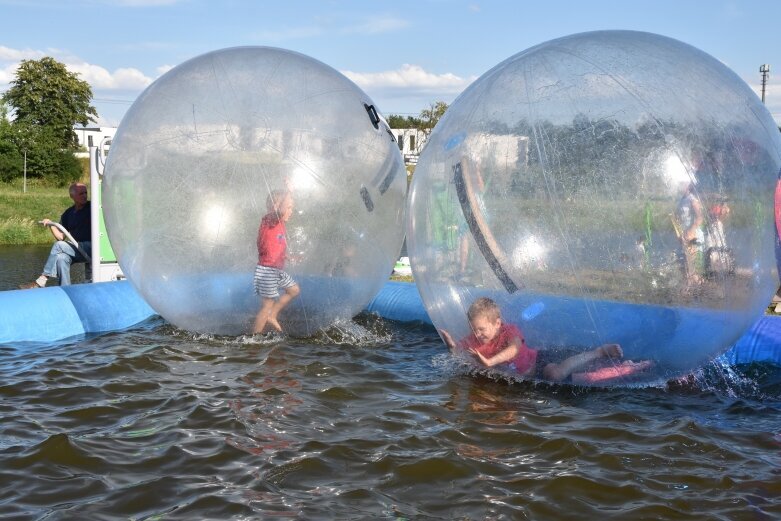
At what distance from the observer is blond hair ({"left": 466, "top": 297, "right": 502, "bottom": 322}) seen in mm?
4887

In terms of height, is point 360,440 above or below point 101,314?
below

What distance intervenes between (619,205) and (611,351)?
0.85 metres

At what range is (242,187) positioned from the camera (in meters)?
5.78

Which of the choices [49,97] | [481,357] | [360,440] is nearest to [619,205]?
[481,357]

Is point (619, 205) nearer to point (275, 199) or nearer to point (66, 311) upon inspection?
point (275, 199)

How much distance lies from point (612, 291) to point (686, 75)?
1374 mm

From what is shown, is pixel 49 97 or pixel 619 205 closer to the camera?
pixel 619 205

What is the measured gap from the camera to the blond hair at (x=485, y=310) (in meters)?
4.89

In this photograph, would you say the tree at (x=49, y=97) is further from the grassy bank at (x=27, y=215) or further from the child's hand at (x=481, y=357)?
the child's hand at (x=481, y=357)

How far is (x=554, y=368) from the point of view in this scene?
4.98 m

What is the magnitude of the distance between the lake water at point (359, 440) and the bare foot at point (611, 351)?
303 mm

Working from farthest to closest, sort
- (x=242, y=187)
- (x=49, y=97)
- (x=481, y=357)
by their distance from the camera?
(x=49, y=97)
(x=242, y=187)
(x=481, y=357)

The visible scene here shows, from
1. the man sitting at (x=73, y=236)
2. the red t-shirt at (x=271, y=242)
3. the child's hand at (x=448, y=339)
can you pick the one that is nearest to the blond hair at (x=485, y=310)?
the child's hand at (x=448, y=339)

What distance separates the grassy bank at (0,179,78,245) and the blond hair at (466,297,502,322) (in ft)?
75.0
